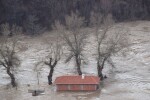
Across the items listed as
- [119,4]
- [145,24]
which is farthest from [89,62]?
[119,4]

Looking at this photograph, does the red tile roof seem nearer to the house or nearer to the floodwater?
the house

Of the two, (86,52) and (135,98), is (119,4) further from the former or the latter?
(135,98)

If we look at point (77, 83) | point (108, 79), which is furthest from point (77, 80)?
point (108, 79)

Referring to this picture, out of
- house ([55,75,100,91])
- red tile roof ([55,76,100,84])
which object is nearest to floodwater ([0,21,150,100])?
house ([55,75,100,91])

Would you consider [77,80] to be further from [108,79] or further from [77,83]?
[108,79]

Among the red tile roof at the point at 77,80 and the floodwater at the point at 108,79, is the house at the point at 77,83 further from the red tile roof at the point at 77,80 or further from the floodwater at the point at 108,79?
the floodwater at the point at 108,79

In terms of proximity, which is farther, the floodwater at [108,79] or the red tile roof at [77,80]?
the red tile roof at [77,80]

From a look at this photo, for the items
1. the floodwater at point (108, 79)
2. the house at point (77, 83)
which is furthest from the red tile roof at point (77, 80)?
the floodwater at point (108, 79)
